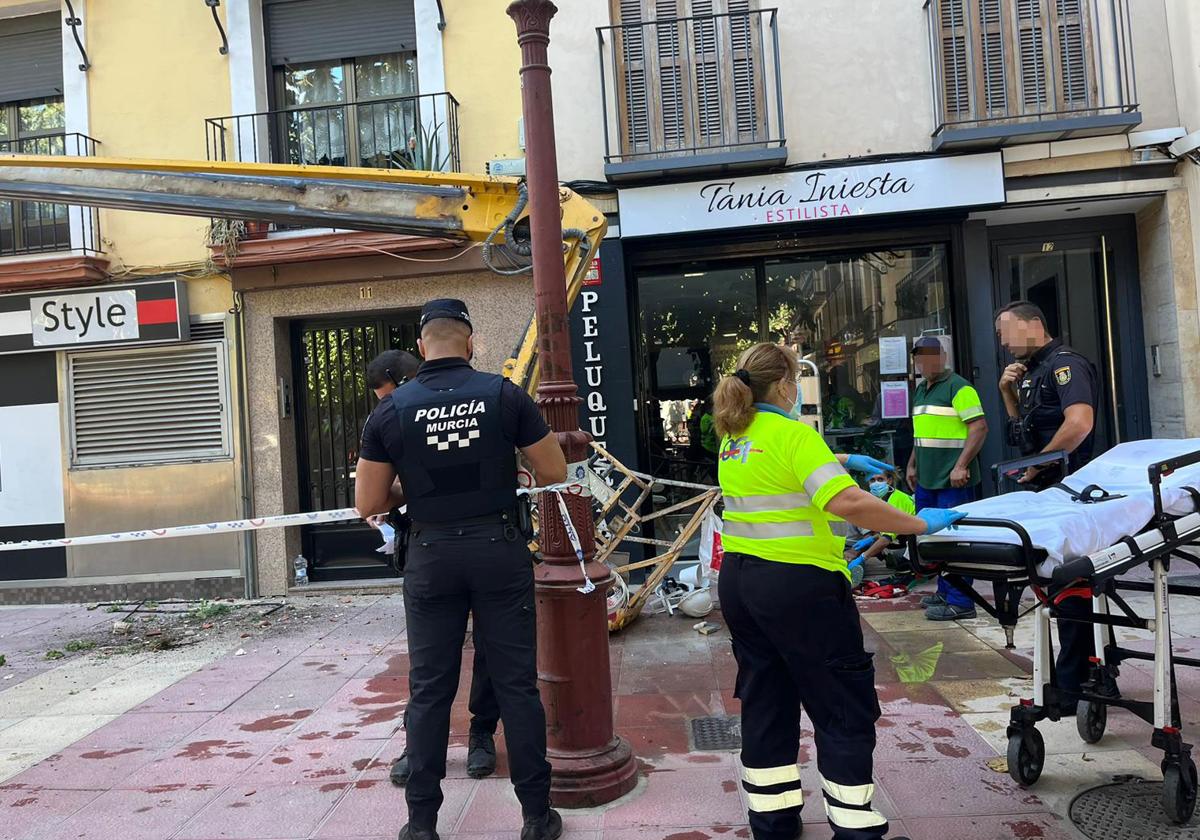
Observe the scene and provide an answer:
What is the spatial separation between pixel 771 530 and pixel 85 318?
863 centimetres

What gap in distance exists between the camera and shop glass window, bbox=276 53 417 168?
29.9 feet

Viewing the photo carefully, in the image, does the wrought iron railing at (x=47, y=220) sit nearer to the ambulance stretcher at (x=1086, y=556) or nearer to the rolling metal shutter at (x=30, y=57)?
the rolling metal shutter at (x=30, y=57)

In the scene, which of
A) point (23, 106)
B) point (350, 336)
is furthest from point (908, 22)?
point (23, 106)

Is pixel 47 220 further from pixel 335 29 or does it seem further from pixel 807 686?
pixel 807 686

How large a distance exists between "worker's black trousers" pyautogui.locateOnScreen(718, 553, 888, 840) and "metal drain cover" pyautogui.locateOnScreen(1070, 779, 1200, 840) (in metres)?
0.97

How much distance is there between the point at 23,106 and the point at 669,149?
731cm

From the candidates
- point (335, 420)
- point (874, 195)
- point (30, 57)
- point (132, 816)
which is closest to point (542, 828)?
point (132, 816)

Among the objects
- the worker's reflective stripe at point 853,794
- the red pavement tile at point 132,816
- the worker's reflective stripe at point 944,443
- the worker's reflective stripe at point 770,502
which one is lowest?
the red pavement tile at point 132,816

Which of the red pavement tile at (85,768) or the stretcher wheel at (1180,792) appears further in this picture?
the red pavement tile at (85,768)

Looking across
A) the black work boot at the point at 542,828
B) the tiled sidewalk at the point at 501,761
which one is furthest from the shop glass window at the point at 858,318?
the black work boot at the point at 542,828

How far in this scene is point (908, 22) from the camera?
8.28m

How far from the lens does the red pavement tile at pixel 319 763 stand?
4.15 metres

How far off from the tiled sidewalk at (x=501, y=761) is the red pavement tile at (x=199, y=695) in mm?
16

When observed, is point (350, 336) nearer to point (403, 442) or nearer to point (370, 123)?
point (370, 123)
